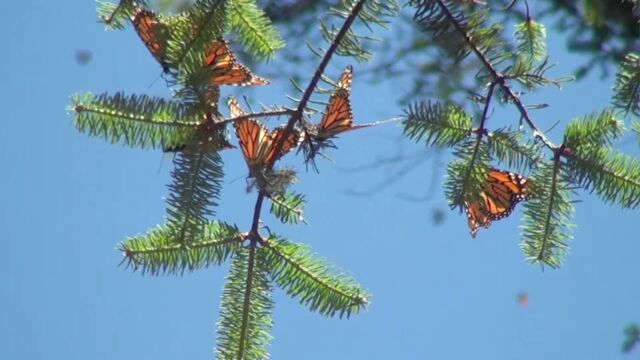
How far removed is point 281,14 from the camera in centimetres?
123

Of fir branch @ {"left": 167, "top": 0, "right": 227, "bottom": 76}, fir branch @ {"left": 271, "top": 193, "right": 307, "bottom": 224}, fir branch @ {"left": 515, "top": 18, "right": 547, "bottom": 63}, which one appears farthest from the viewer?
fir branch @ {"left": 515, "top": 18, "right": 547, "bottom": 63}

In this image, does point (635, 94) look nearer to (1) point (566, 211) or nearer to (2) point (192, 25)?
(1) point (566, 211)

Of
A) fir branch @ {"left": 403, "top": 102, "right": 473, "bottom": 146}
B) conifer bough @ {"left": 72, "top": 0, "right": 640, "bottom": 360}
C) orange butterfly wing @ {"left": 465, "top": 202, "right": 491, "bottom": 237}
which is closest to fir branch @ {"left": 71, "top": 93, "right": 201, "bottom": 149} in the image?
conifer bough @ {"left": 72, "top": 0, "right": 640, "bottom": 360}

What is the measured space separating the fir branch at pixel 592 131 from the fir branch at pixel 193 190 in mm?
340

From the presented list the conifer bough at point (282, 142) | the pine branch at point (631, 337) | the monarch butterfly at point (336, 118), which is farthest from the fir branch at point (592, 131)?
the pine branch at point (631, 337)

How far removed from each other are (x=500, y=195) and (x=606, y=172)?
11cm

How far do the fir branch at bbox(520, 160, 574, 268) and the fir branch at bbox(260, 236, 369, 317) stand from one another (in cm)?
21

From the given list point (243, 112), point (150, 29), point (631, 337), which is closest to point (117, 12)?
point (150, 29)

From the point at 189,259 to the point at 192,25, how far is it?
21cm

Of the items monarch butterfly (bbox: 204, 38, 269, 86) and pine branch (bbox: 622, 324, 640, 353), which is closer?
monarch butterfly (bbox: 204, 38, 269, 86)

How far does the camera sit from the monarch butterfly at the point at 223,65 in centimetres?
73

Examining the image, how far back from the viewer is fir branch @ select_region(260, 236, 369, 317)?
753 millimetres

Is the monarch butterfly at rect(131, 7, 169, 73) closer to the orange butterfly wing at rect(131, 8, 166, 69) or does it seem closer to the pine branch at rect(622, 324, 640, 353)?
the orange butterfly wing at rect(131, 8, 166, 69)

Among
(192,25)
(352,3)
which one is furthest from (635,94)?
(192,25)
